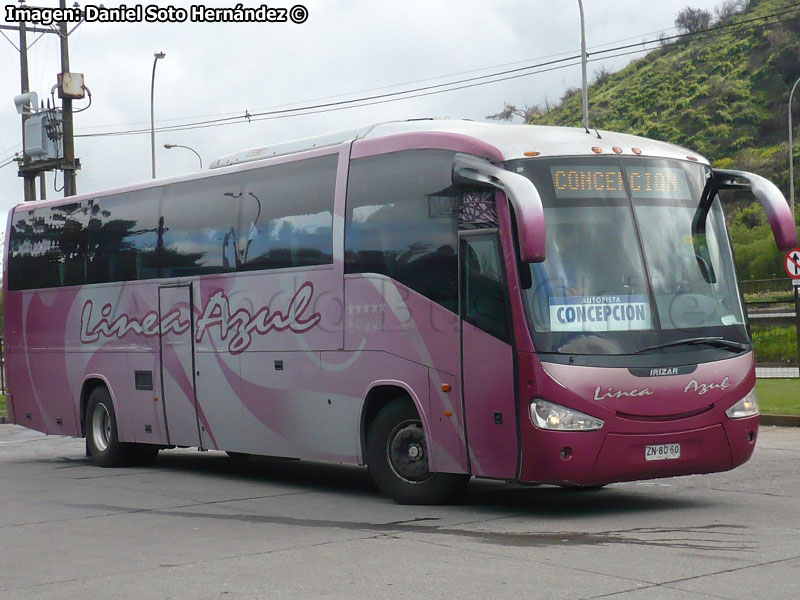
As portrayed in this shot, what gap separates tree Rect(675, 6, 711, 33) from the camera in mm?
94625

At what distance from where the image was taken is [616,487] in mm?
13320

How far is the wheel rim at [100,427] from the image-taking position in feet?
57.5

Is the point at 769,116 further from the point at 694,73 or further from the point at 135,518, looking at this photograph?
the point at 135,518

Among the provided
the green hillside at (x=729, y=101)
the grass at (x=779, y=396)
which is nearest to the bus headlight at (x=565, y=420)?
the grass at (x=779, y=396)

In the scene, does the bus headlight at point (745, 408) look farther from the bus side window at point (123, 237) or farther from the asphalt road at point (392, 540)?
the bus side window at point (123, 237)

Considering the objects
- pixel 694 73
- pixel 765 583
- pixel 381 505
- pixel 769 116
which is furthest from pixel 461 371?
pixel 694 73

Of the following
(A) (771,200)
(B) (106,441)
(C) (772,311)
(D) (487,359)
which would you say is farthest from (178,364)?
(C) (772,311)

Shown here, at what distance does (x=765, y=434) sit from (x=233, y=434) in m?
8.05

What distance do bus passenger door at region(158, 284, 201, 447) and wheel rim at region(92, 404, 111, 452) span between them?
72.9 inches

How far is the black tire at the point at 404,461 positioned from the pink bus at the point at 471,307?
0.02 metres

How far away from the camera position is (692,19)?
3755 inches

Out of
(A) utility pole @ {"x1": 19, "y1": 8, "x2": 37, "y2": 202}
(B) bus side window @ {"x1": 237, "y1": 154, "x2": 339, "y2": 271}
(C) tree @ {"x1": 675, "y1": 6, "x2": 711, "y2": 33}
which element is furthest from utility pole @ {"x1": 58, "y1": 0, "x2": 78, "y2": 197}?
(C) tree @ {"x1": 675, "y1": 6, "x2": 711, "y2": 33}

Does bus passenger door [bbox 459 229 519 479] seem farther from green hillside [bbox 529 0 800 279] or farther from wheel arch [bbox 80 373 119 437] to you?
green hillside [bbox 529 0 800 279]

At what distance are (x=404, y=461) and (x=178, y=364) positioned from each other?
179 inches
